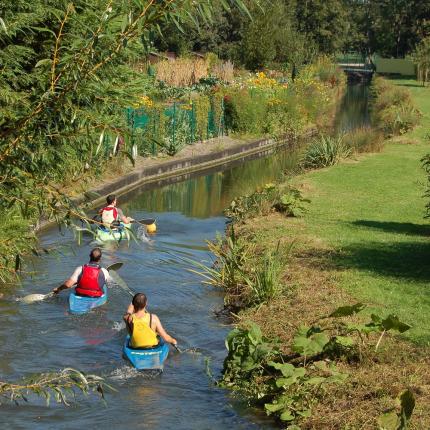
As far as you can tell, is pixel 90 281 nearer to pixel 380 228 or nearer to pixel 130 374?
pixel 130 374

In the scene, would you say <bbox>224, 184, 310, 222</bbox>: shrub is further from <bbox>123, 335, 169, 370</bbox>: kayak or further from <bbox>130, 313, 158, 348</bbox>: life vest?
<bbox>123, 335, 169, 370</bbox>: kayak

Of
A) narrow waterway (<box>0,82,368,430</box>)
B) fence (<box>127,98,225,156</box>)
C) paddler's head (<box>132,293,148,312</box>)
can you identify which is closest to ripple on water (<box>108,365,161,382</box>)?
narrow waterway (<box>0,82,368,430</box>)

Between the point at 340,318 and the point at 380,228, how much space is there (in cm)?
596

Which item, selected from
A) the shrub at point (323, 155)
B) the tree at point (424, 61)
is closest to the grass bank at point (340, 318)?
the shrub at point (323, 155)

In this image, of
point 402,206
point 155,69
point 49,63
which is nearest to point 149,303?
point 402,206

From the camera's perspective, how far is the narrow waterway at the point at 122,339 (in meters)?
9.40

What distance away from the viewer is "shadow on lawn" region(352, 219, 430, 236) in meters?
15.9

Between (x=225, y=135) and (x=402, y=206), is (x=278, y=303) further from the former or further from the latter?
(x=225, y=135)

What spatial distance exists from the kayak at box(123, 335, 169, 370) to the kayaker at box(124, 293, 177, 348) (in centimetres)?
11

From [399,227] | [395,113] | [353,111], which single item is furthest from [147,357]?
[353,111]

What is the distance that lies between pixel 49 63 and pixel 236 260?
10.1 m

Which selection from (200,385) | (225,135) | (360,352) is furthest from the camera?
(225,135)

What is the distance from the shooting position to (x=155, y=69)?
4406cm

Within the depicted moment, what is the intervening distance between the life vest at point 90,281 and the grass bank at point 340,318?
89.2 inches
